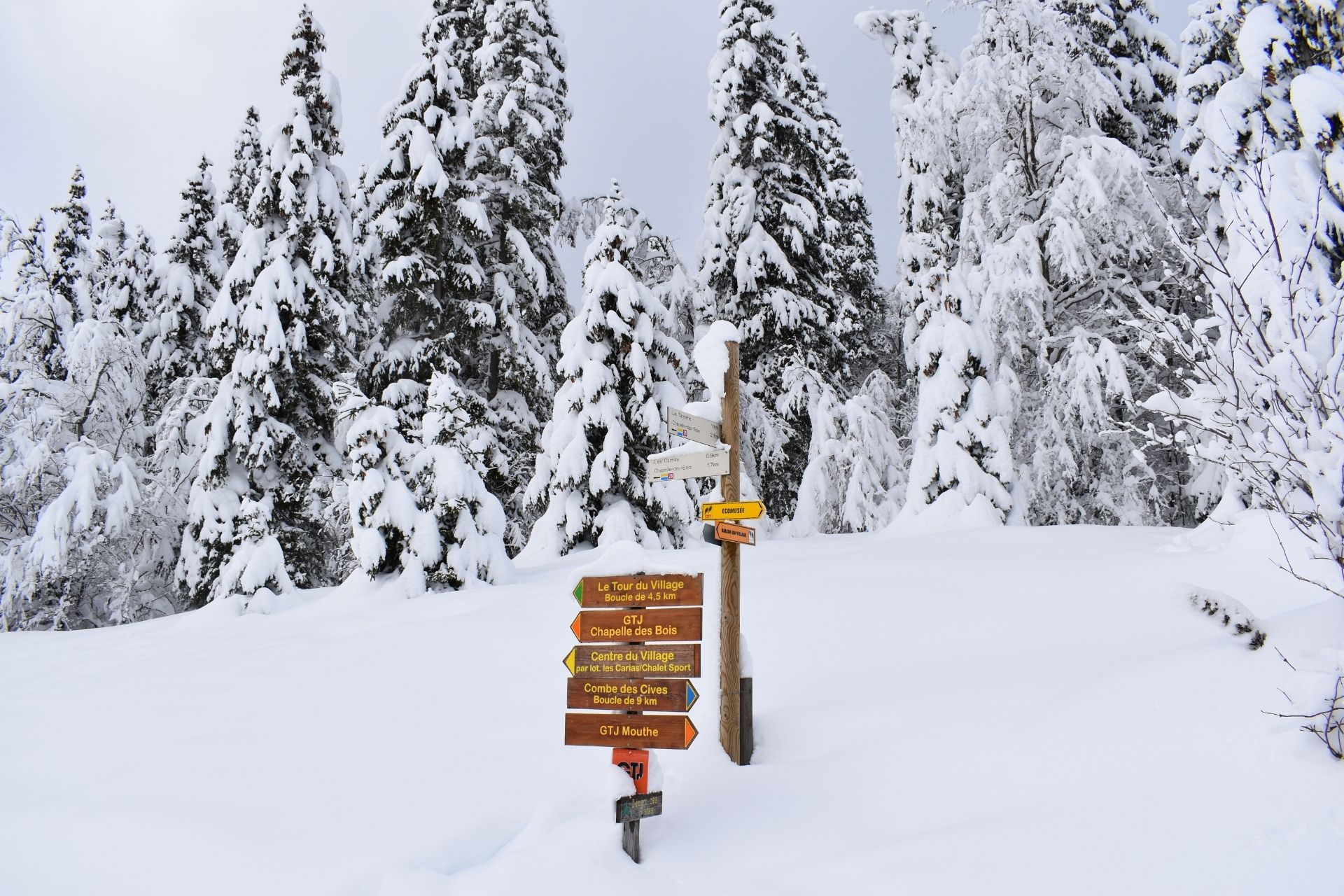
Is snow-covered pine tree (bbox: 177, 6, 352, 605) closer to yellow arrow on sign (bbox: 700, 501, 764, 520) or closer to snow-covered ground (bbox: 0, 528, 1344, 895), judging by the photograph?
snow-covered ground (bbox: 0, 528, 1344, 895)

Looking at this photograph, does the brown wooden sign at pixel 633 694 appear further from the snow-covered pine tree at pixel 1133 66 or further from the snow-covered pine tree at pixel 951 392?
the snow-covered pine tree at pixel 1133 66

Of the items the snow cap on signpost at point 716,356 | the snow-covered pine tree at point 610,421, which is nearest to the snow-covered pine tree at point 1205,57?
the snow-covered pine tree at point 610,421

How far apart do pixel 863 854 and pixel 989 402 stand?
34.1ft

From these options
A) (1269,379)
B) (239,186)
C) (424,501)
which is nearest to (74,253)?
(239,186)

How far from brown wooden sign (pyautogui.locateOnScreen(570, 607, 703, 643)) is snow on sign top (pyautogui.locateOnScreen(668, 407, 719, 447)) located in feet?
4.05

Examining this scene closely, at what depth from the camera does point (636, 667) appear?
179 inches

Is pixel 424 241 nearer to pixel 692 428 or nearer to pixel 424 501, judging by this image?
pixel 424 501

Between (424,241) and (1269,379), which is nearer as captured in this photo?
(1269,379)

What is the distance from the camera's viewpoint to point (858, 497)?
53.1ft

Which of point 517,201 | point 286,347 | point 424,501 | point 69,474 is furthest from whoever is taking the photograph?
point 517,201

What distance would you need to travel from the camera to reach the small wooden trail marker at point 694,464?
5.45m

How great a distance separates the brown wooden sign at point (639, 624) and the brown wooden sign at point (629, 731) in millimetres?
458

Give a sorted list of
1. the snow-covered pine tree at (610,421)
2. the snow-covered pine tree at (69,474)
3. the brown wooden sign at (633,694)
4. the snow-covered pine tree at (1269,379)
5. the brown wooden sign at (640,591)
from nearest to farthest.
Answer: the snow-covered pine tree at (1269,379) < the brown wooden sign at (633,694) < the brown wooden sign at (640,591) < the snow-covered pine tree at (610,421) < the snow-covered pine tree at (69,474)

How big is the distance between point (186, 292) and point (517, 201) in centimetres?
970
